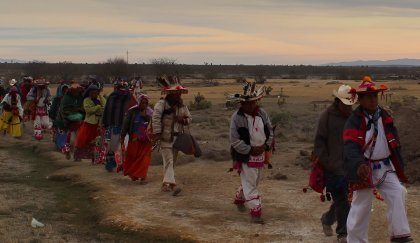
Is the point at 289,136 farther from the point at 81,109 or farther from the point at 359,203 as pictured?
the point at 359,203

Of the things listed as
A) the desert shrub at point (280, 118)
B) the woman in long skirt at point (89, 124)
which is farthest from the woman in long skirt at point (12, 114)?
the desert shrub at point (280, 118)

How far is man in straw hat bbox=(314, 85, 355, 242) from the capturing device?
748 centimetres

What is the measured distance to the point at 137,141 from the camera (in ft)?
39.7

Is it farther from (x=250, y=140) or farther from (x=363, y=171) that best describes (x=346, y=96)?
(x=250, y=140)

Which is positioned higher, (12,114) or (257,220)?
(12,114)

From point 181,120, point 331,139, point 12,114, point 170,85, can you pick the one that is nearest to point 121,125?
point 181,120

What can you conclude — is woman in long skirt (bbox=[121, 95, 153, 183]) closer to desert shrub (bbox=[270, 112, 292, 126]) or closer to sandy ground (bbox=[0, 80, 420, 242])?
sandy ground (bbox=[0, 80, 420, 242])

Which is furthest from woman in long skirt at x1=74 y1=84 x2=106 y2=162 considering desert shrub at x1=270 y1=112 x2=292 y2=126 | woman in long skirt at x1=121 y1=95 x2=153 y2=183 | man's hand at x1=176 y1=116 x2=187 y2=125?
desert shrub at x1=270 y1=112 x2=292 y2=126

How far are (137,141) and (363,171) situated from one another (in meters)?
6.60

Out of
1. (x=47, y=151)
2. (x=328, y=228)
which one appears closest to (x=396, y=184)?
(x=328, y=228)

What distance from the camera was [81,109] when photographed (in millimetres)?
14516

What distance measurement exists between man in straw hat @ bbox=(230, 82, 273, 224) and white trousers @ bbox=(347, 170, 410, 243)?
2.40 m

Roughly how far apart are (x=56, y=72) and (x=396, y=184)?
80.8 metres

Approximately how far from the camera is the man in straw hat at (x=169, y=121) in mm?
11023
